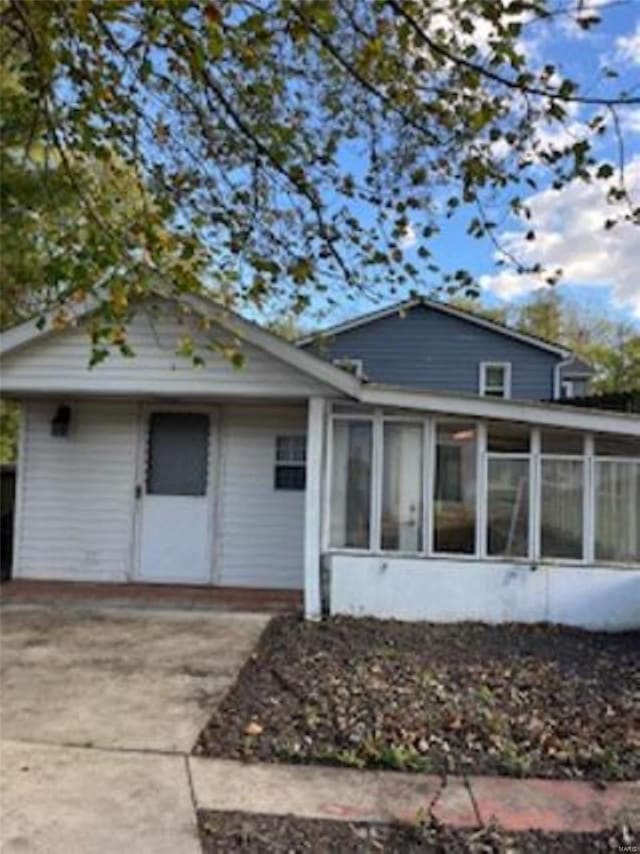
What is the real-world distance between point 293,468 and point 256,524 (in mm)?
763

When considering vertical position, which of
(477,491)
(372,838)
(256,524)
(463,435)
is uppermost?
(463,435)

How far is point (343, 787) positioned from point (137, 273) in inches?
113

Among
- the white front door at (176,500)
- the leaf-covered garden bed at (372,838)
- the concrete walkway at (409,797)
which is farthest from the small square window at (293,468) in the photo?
the leaf-covered garden bed at (372,838)

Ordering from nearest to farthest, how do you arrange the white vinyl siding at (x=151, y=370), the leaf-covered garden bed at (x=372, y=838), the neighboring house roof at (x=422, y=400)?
the leaf-covered garden bed at (x=372, y=838) < the neighboring house roof at (x=422, y=400) < the white vinyl siding at (x=151, y=370)

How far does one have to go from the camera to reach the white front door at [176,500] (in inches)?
407

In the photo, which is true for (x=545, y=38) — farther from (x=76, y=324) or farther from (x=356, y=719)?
(x=76, y=324)

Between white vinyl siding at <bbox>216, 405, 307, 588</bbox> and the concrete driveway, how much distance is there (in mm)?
1402

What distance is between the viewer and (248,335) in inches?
347

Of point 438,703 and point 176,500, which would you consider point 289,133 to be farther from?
point 176,500

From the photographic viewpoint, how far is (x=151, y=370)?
9.05 m

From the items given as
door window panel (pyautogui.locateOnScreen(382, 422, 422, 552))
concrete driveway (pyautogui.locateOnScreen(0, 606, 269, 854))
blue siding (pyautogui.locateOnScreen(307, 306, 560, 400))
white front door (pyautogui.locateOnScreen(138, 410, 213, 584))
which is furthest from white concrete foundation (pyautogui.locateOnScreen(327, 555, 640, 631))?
blue siding (pyautogui.locateOnScreen(307, 306, 560, 400))

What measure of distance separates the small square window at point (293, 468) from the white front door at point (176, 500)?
801mm

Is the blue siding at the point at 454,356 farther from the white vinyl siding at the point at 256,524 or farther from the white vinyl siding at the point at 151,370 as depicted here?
the white vinyl siding at the point at 151,370

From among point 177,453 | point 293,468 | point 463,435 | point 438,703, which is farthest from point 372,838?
point 177,453
